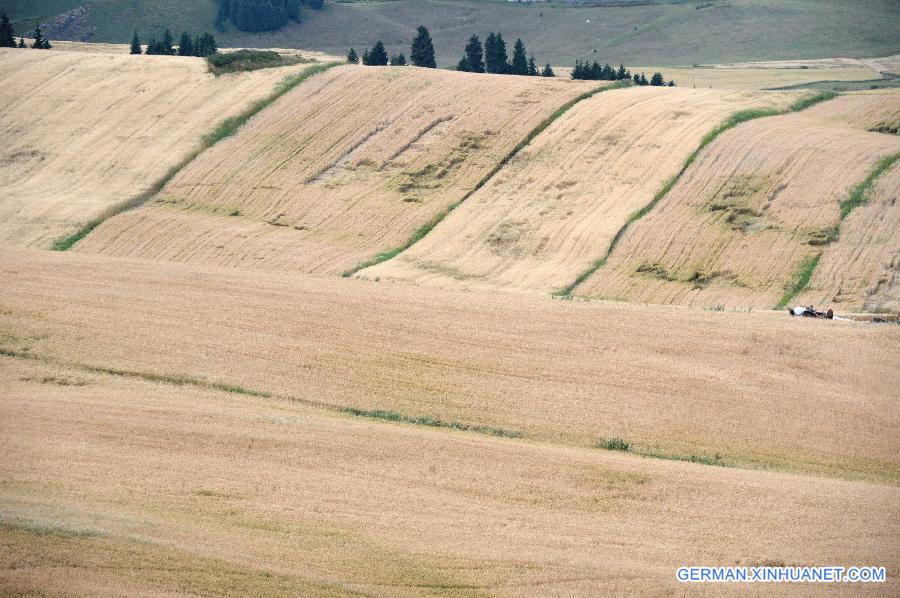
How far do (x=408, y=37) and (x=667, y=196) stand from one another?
99537 mm

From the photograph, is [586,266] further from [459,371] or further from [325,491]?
[325,491]

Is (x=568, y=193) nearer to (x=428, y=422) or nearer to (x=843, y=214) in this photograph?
(x=843, y=214)

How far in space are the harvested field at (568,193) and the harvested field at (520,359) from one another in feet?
25.4

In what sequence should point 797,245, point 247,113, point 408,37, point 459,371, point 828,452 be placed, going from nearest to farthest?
1. point 828,452
2. point 459,371
3. point 797,245
4. point 247,113
5. point 408,37

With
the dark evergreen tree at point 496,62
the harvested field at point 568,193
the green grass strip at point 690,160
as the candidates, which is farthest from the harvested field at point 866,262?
the dark evergreen tree at point 496,62

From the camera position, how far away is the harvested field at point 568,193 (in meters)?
43.7

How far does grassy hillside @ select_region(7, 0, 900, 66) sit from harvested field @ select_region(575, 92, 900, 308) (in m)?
75.9

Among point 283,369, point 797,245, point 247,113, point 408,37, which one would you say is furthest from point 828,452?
point 408,37

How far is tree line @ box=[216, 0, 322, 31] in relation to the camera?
141 m

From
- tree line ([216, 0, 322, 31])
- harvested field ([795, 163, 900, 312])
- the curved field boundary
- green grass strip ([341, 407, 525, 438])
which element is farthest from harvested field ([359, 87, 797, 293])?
tree line ([216, 0, 322, 31])

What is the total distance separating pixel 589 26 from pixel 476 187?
96581 mm

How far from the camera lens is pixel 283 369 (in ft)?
95.3

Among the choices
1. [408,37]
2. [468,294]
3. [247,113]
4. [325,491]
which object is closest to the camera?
[325,491]

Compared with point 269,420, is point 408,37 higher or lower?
lower
